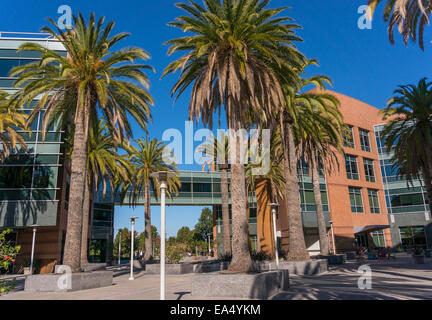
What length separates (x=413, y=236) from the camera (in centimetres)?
4503

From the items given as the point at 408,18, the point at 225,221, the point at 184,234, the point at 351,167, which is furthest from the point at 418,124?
the point at 184,234

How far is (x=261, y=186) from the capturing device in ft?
109

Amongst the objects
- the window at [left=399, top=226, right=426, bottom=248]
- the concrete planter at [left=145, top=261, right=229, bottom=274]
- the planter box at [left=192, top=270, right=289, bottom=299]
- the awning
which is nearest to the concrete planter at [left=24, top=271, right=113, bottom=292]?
the planter box at [left=192, top=270, right=289, bottom=299]

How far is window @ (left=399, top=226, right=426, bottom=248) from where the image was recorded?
4438cm

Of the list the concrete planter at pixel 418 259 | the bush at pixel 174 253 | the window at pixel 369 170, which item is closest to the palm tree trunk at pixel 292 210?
the bush at pixel 174 253

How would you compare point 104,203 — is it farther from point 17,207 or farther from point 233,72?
point 233,72

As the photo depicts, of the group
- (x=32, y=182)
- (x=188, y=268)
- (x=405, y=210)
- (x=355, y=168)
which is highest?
(x=355, y=168)

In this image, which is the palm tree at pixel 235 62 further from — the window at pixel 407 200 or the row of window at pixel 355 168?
the window at pixel 407 200

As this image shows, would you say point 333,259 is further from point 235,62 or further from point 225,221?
point 235,62

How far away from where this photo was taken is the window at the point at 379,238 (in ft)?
150

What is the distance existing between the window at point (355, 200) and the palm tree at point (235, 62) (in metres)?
33.1

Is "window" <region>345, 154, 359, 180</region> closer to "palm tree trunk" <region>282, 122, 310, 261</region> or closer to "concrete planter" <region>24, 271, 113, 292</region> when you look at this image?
"palm tree trunk" <region>282, 122, 310, 261</region>

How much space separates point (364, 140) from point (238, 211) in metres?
40.1
